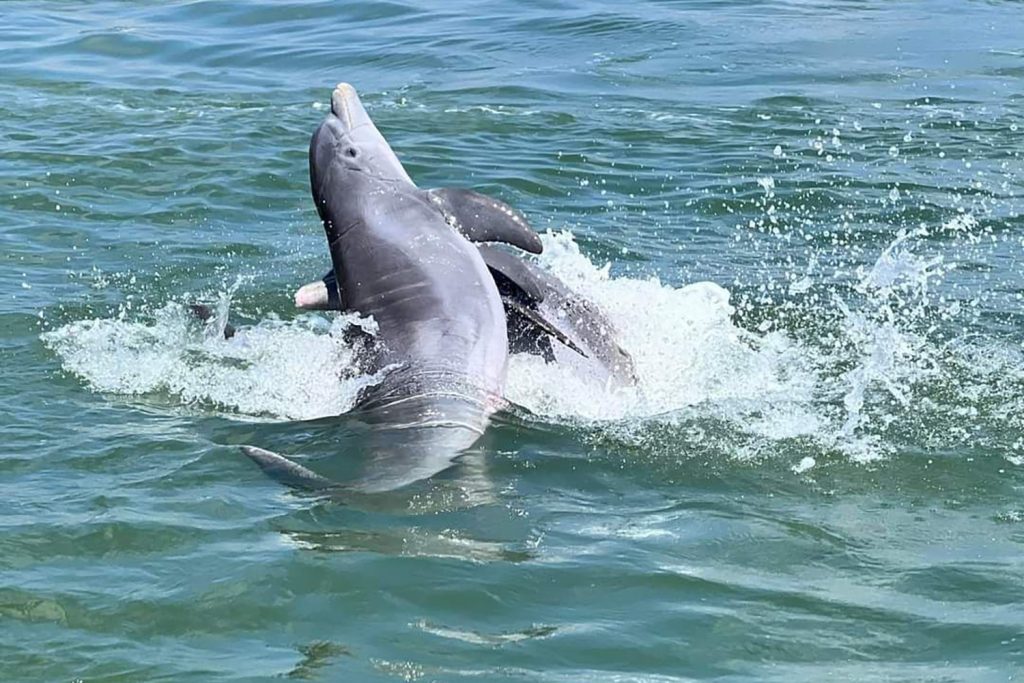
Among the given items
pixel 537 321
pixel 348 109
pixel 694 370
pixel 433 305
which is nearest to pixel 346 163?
pixel 348 109

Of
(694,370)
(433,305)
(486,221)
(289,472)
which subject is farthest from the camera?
(694,370)

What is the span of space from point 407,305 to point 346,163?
117 cm

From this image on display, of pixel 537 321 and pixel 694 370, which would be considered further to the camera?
pixel 694 370

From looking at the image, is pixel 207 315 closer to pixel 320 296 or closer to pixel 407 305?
pixel 320 296

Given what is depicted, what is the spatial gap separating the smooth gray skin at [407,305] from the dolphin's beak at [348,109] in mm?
12

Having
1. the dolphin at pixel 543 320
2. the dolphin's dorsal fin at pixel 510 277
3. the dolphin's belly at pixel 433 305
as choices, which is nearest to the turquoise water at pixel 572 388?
the dolphin at pixel 543 320

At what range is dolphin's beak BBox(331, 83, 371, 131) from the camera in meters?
9.23

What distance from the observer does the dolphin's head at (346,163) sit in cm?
886

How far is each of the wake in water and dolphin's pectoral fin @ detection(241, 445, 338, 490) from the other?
121 cm

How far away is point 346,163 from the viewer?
903 cm

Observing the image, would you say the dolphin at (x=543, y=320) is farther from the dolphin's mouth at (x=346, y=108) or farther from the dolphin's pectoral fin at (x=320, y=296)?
the dolphin's mouth at (x=346, y=108)

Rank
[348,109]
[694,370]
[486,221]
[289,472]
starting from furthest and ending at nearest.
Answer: [348,109] → [694,370] → [486,221] → [289,472]

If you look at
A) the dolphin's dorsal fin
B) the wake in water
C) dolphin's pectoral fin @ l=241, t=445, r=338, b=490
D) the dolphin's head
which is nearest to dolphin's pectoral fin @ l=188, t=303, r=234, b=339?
the wake in water

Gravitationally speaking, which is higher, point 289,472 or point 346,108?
point 346,108
